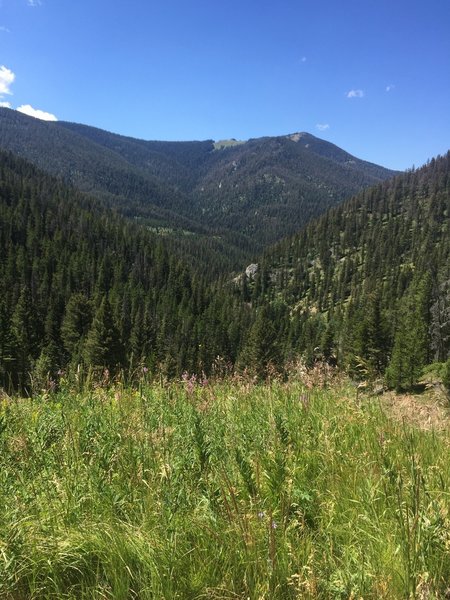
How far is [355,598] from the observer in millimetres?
1796

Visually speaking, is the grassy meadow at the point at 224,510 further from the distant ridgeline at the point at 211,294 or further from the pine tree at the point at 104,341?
the distant ridgeline at the point at 211,294

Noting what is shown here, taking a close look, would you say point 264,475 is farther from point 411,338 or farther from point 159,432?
point 411,338

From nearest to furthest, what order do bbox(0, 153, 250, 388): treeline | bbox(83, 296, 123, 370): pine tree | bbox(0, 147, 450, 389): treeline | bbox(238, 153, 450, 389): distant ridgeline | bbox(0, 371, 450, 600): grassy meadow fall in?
bbox(0, 371, 450, 600): grassy meadow
bbox(83, 296, 123, 370): pine tree
bbox(0, 147, 450, 389): treeline
bbox(0, 153, 250, 388): treeline
bbox(238, 153, 450, 389): distant ridgeline

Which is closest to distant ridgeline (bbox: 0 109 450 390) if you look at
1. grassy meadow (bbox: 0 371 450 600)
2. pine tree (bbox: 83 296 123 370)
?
pine tree (bbox: 83 296 123 370)

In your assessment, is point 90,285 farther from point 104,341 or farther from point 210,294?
point 104,341

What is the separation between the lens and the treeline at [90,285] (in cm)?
6606

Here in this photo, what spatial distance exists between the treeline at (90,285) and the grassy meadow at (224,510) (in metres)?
44.1

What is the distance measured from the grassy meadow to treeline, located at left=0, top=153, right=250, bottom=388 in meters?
44.1

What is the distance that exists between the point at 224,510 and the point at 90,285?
132 m

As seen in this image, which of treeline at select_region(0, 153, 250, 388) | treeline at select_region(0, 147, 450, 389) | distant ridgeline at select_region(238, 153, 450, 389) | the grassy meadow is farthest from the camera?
distant ridgeline at select_region(238, 153, 450, 389)

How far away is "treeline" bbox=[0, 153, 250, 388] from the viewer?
217ft

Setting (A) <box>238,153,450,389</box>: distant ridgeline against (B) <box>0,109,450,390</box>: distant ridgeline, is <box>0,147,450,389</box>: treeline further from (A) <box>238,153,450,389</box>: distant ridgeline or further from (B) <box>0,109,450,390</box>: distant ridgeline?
(A) <box>238,153,450,389</box>: distant ridgeline

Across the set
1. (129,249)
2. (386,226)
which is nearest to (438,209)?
(386,226)

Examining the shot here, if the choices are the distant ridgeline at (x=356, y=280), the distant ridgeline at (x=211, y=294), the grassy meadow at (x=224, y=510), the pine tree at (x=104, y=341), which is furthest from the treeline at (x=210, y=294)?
the grassy meadow at (x=224, y=510)
